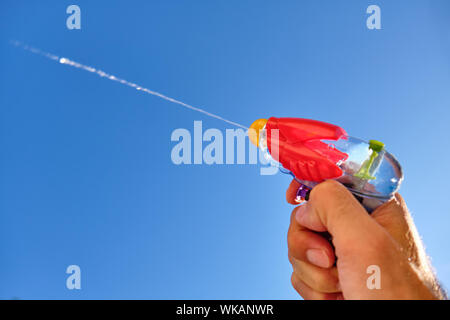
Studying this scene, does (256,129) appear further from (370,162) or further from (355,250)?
(355,250)

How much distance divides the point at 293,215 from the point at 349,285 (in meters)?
0.82

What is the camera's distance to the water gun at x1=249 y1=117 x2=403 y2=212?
236 centimetres

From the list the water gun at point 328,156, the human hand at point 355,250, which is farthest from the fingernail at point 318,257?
the water gun at point 328,156

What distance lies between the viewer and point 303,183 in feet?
8.41

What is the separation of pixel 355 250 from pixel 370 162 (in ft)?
2.66

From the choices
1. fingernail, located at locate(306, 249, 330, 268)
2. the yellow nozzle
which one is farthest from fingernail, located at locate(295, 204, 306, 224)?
the yellow nozzle

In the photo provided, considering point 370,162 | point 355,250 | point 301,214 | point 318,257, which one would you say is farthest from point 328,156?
point 355,250

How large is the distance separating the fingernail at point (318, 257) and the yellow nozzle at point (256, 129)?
833mm

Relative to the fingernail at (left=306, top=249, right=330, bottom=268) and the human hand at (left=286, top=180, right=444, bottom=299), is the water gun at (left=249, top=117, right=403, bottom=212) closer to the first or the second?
the human hand at (left=286, top=180, right=444, bottom=299)

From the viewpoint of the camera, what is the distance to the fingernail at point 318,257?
2303 millimetres

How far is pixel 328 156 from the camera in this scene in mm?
2455
